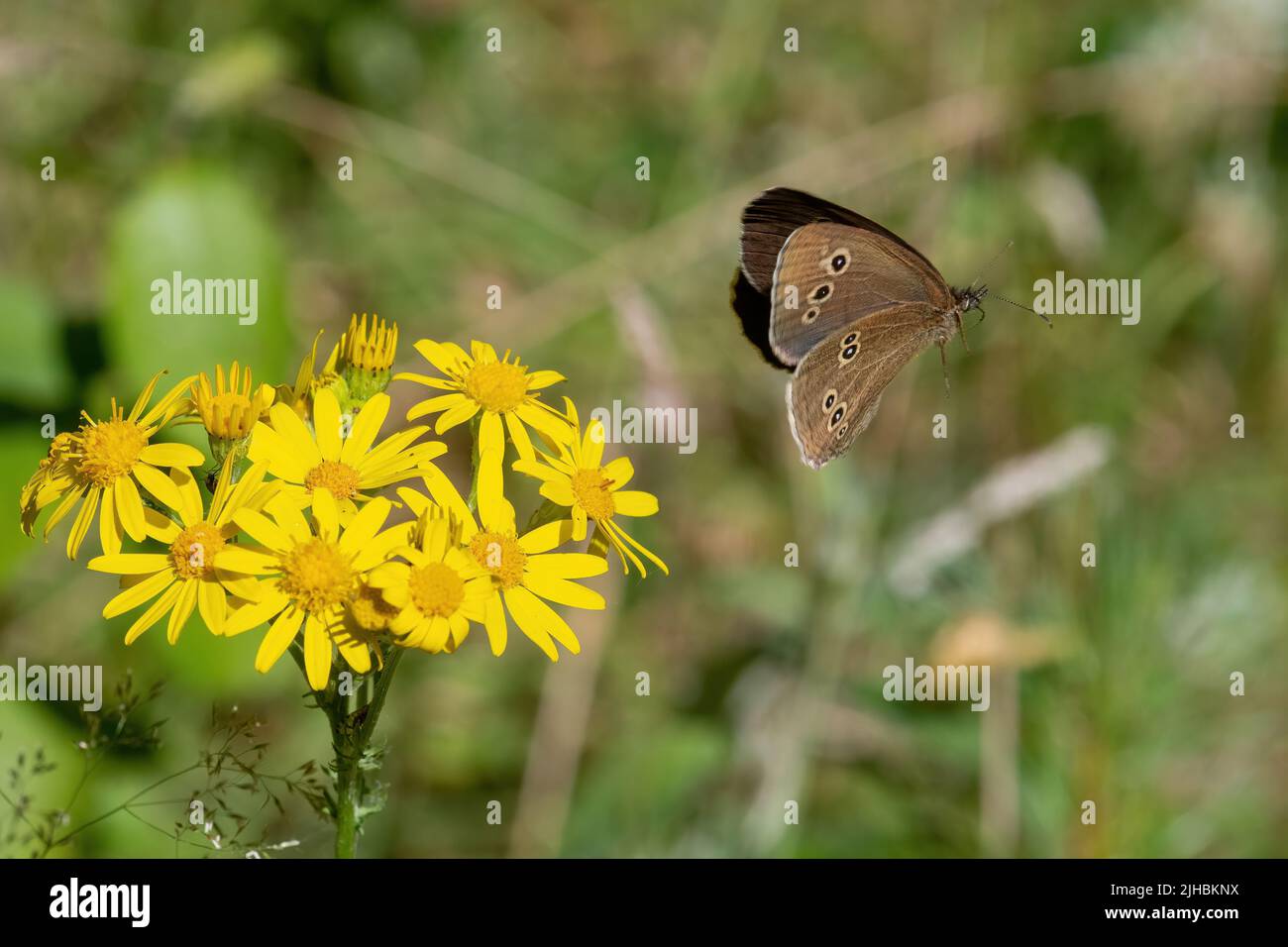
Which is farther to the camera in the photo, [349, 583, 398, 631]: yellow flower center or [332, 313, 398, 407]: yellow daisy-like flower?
[332, 313, 398, 407]: yellow daisy-like flower

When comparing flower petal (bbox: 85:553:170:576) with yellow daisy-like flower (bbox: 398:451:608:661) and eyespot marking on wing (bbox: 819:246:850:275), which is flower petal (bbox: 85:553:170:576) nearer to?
yellow daisy-like flower (bbox: 398:451:608:661)

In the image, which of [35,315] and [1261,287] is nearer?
[35,315]

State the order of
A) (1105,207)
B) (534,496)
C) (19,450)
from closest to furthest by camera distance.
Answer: (19,450)
(534,496)
(1105,207)

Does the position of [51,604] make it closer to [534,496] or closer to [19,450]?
[19,450]

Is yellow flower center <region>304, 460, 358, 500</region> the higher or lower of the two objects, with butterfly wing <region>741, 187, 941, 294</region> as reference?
lower

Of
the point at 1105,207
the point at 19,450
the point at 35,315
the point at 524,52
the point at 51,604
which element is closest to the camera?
the point at 19,450

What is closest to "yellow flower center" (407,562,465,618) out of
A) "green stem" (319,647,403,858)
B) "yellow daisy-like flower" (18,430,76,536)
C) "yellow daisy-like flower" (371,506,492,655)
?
"yellow daisy-like flower" (371,506,492,655)

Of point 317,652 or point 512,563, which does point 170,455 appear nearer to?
point 317,652

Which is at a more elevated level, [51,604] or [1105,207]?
[1105,207]

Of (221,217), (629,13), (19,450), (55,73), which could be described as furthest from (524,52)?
(19,450)
